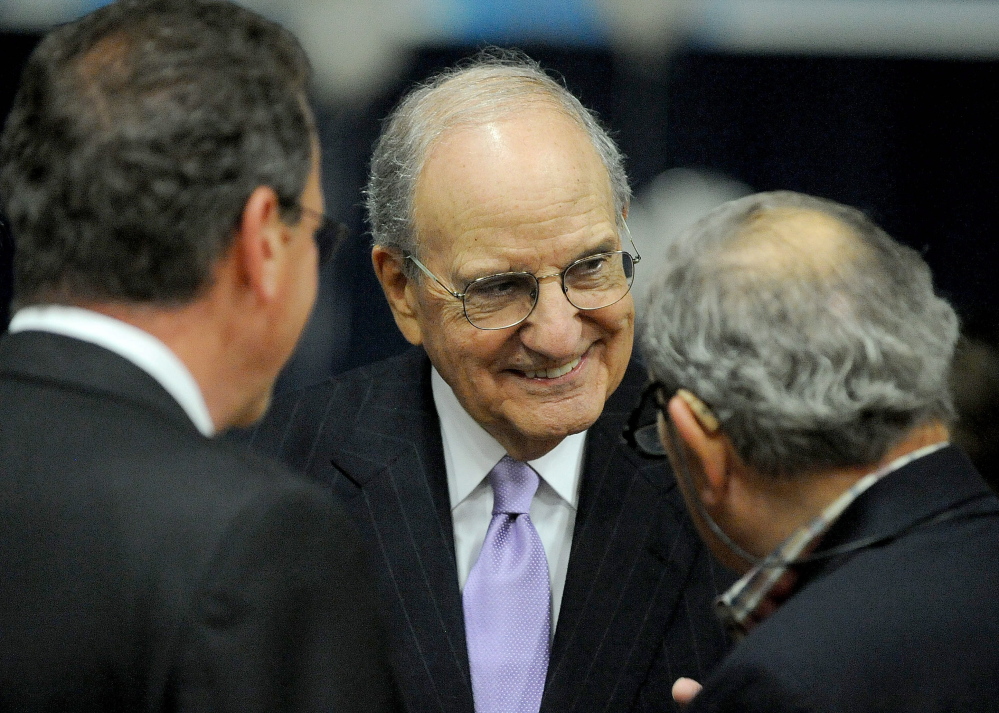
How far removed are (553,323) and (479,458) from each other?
0.92 ft

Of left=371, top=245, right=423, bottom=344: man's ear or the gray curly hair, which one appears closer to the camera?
the gray curly hair

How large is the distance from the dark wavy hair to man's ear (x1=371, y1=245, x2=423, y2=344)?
36.0 inches

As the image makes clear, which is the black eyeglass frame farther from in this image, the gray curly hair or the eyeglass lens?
the eyeglass lens

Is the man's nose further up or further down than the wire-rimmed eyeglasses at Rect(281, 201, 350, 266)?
further down

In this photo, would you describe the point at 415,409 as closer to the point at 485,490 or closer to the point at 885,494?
the point at 485,490

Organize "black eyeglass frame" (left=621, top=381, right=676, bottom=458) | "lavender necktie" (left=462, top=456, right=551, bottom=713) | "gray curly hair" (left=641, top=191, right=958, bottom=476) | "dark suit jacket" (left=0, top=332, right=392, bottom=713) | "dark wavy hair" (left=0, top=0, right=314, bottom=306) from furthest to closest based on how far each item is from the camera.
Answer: "lavender necktie" (left=462, top=456, right=551, bottom=713)
"black eyeglass frame" (left=621, top=381, right=676, bottom=458)
"gray curly hair" (left=641, top=191, right=958, bottom=476)
"dark wavy hair" (left=0, top=0, right=314, bottom=306)
"dark suit jacket" (left=0, top=332, right=392, bottom=713)

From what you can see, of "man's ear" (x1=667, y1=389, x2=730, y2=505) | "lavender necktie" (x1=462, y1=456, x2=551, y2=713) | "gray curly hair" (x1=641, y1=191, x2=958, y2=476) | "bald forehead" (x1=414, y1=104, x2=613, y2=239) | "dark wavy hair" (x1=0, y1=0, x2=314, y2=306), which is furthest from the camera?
"bald forehead" (x1=414, y1=104, x2=613, y2=239)

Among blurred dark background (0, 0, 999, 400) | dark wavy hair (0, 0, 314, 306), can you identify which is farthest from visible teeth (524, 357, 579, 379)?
blurred dark background (0, 0, 999, 400)

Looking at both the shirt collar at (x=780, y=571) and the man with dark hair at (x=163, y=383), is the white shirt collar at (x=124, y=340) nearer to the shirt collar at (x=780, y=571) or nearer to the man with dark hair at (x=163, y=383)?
the man with dark hair at (x=163, y=383)

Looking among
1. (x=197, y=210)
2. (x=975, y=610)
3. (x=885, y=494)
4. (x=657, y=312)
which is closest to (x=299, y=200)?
(x=197, y=210)

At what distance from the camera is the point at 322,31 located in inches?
140

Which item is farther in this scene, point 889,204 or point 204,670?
point 889,204

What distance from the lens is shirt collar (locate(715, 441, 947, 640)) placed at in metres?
1.33

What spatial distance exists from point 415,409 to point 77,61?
1.07m
